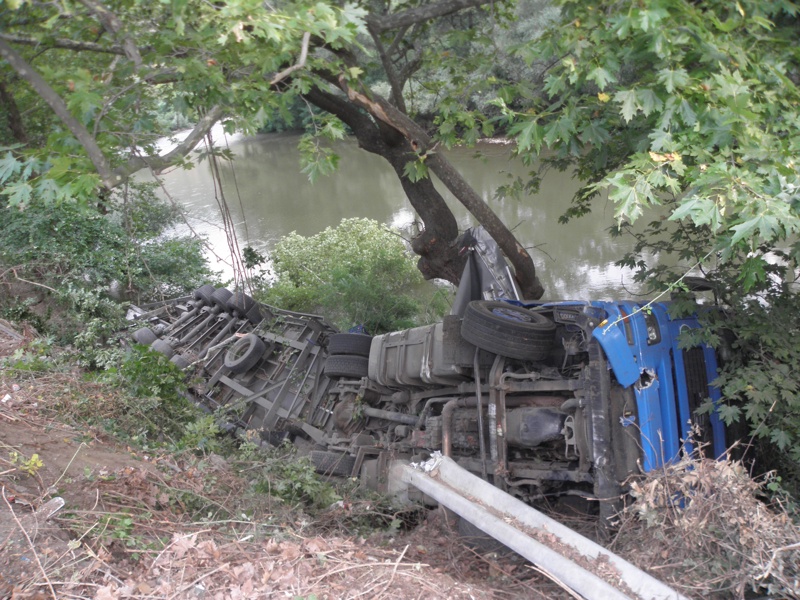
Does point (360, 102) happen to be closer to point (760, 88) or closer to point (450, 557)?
point (760, 88)

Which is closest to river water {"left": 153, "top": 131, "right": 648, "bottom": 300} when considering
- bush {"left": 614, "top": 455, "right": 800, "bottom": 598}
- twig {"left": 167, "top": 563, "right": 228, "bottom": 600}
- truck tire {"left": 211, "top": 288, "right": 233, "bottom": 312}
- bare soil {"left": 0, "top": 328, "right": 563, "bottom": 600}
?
truck tire {"left": 211, "top": 288, "right": 233, "bottom": 312}

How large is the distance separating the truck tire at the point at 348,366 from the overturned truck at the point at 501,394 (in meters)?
0.01

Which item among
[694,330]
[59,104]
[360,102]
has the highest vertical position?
[360,102]

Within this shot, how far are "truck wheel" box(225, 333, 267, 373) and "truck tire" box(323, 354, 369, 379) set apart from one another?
116cm

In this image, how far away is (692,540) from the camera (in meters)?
3.12

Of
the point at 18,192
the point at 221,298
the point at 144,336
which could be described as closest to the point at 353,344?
the point at 221,298

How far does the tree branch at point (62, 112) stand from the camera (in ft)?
13.1

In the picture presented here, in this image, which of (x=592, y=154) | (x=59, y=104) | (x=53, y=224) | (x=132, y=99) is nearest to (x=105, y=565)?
(x=59, y=104)

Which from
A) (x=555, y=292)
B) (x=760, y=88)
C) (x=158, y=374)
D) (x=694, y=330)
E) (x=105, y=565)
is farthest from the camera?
(x=555, y=292)

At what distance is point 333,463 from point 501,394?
197cm

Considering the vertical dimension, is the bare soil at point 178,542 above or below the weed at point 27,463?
below

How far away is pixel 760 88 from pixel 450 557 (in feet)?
10.8

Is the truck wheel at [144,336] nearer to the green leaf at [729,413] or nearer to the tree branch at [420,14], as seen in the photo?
the tree branch at [420,14]

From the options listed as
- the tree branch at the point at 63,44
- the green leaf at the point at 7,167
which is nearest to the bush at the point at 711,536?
the green leaf at the point at 7,167
